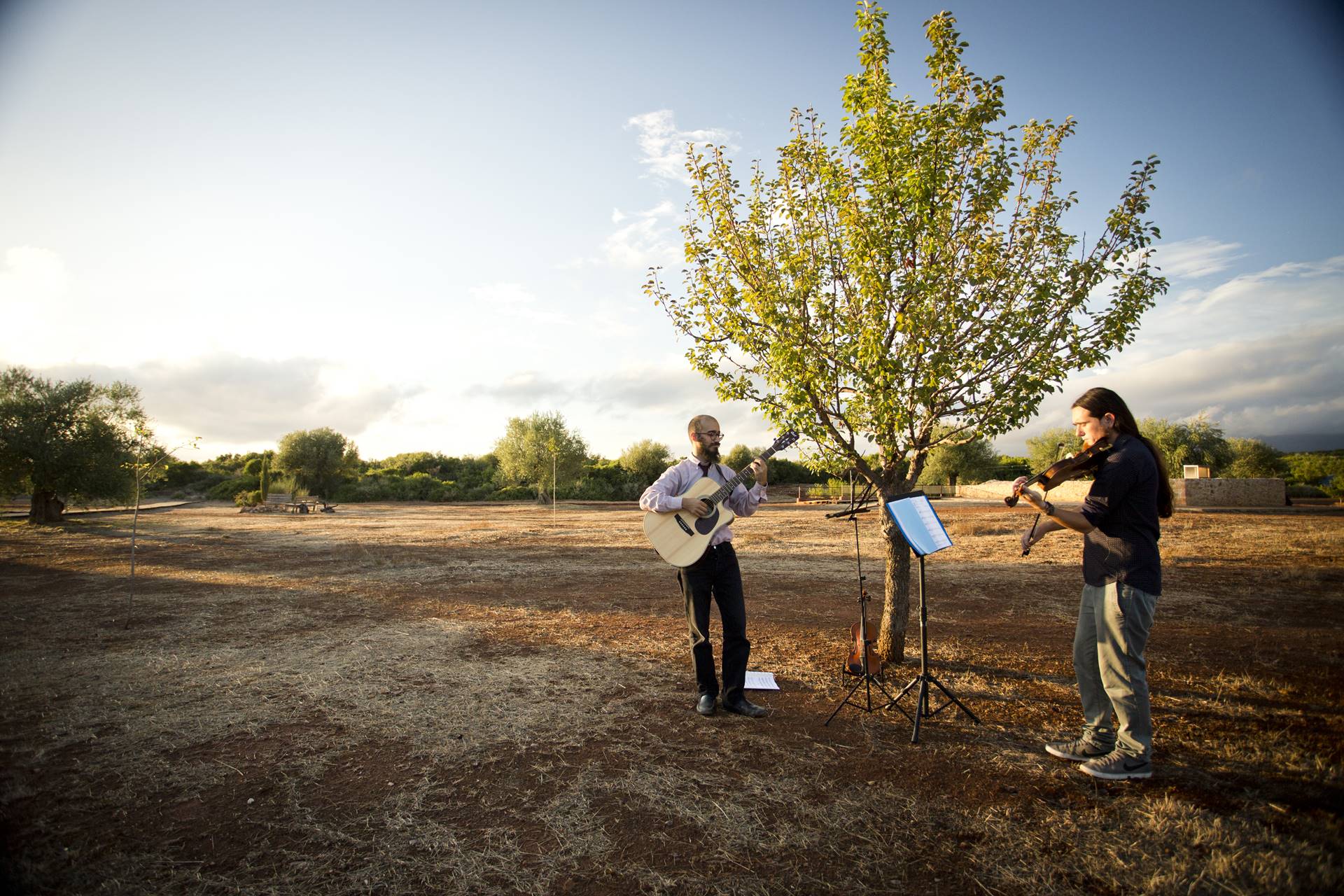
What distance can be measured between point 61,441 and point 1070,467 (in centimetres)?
3132

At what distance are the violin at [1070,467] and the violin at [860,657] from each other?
1.81 m

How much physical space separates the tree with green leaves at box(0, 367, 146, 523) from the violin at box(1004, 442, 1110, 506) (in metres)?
27.5

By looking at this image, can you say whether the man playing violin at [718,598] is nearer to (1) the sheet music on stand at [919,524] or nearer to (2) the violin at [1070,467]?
(1) the sheet music on stand at [919,524]

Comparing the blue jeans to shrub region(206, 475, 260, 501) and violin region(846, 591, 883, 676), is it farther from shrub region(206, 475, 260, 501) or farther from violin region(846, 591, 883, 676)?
shrub region(206, 475, 260, 501)

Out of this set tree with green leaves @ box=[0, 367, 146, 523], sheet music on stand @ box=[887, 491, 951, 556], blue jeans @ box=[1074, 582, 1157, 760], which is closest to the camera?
blue jeans @ box=[1074, 582, 1157, 760]

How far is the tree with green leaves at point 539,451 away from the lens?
149ft

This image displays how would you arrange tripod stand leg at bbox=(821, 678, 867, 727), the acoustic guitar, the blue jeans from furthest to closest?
the acoustic guitar, tripod stand leg at bbox=(821, 678, 867, 727), the blue jeans

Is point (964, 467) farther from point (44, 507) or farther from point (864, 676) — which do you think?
point (44, 507)

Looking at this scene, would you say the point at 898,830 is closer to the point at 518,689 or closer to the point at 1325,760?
the point at 1325,760

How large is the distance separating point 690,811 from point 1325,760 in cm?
416

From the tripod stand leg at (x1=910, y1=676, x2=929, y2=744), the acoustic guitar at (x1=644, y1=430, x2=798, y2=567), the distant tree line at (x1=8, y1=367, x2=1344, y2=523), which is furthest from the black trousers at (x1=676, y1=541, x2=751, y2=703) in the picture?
the distant tree line at (x1=8, y1=367, x2=1344, y2=523)

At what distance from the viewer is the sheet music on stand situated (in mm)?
4285

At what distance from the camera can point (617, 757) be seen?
4277 mm

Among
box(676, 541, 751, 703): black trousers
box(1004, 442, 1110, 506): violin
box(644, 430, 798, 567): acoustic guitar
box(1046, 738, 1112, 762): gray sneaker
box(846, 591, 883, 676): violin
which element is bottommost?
box(1046, 738, 1112, 762): gray sneaker
